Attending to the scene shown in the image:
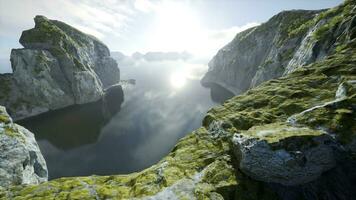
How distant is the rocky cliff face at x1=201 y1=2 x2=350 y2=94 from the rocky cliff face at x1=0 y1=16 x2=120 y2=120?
9744 cm

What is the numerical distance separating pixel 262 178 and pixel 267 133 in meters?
3.81

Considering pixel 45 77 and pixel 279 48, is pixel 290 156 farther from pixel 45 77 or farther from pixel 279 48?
pixel 45 77

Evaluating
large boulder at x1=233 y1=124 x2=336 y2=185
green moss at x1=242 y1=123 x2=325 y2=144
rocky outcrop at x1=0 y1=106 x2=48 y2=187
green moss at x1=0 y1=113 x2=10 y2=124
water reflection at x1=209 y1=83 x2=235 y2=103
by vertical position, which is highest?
green moss at x1=242 y1=123 x2=325 y2=144

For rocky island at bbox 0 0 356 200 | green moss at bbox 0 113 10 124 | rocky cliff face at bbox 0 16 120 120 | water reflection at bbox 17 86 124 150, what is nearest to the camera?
rocky island at bbox 0 0 356 200

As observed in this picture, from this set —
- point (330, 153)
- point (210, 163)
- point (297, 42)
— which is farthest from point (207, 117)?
point (297, 42)

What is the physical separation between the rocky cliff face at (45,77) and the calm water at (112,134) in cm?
836

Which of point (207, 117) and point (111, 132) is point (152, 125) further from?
point (207, 117)

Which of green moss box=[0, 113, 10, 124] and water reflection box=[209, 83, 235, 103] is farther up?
green moss box=[0, 113, 10, 124]

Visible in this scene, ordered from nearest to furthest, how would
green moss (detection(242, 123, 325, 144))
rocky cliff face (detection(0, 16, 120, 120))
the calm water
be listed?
green moss (detection(242, 123, 325, 144)) → the calm water → rocky cliff face (detection(0, 16, 120, 120))

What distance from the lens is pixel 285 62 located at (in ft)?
239

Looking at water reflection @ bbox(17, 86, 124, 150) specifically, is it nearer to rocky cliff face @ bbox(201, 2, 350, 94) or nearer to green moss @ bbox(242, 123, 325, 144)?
rocky cliff face @ bbox(201, 2, 350, 94)

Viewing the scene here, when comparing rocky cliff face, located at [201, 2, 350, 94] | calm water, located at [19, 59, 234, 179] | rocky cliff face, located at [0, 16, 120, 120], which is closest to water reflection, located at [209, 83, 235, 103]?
rocky cliff face, located at [201, 2, 350, 94]

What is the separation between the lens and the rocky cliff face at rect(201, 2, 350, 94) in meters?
44.4

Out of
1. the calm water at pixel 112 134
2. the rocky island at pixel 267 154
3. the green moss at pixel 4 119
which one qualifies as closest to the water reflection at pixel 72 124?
the calm water at pixel 112 134
